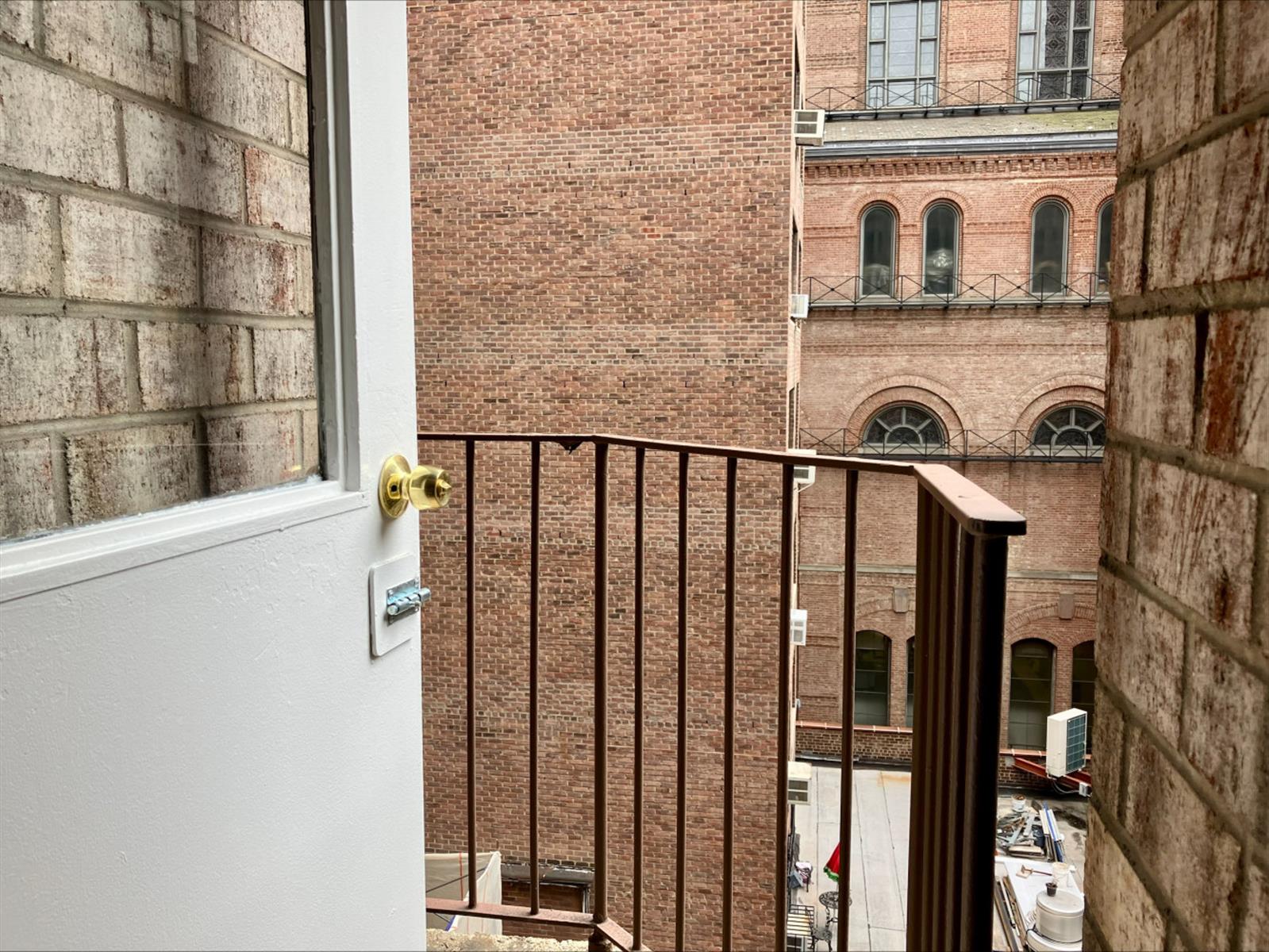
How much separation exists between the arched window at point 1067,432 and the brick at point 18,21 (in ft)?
47.2

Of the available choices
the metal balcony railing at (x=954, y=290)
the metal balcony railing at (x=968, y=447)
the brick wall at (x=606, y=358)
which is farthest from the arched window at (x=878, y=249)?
the brick wall at (x=606, y=358)

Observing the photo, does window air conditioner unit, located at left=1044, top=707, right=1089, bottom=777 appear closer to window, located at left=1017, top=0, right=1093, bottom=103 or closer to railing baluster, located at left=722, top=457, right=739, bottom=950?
window, located at left=1017, top=0, right=1093, bottom=103

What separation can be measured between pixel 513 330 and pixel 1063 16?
9.75m

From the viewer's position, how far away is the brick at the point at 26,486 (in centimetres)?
70

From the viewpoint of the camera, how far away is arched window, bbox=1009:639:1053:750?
1432 centimetres

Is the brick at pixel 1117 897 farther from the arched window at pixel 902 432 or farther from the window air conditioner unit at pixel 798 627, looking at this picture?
the arched window at pixel 902 432

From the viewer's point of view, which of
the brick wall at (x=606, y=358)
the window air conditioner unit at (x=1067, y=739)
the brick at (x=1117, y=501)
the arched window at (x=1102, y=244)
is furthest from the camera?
the arched window at (x=1102, y=244)

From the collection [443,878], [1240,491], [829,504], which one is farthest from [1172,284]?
[829,504]

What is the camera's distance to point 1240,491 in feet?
2.69

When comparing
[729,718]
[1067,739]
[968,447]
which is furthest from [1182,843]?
[968,447]

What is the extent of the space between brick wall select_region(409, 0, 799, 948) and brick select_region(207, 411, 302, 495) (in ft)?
26.1

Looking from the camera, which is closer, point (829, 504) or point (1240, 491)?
point (1240, 491)

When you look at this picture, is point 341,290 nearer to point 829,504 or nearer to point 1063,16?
point 829,504

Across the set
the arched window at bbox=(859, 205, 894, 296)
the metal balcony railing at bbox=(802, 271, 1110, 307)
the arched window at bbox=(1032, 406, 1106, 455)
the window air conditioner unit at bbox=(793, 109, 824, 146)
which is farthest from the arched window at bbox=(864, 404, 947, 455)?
the window air conditioner unit at bbox=(793, 109, 824, 146)
